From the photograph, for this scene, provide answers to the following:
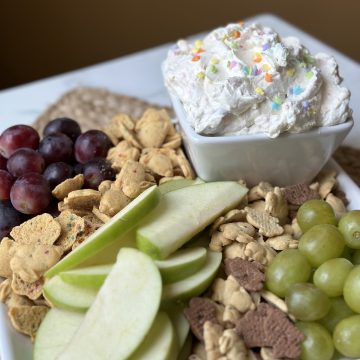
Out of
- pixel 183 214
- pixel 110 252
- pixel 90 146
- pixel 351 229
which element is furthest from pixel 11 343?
pixel 351 229

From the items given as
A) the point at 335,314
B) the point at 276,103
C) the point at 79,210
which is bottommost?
the point at 335,314

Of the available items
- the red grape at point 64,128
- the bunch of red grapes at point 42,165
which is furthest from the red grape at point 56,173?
the red grape at point 64,128

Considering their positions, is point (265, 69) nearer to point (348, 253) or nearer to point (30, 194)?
point (348, 253)

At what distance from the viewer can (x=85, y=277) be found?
0.77 m

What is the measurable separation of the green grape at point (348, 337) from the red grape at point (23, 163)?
1.82 feet

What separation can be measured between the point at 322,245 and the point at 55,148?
19.6 inches

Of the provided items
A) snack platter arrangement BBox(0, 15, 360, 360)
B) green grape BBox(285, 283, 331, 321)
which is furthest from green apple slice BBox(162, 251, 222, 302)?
green grape BBox(285, 283, 331, 321)

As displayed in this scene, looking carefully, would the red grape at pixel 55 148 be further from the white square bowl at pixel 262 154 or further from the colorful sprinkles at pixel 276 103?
the colorful sprinkles at pixel 276 103

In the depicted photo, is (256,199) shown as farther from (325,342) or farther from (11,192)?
(11,192)

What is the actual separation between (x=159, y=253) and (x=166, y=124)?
1.22 feet

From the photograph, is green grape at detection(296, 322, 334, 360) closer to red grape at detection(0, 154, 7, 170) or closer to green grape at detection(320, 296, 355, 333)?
green grape at detection(320, 296, 355, 333)

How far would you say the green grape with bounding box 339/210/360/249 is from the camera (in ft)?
2.76

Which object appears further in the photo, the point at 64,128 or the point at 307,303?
the point at 64,128

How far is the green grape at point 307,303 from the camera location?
74cm
